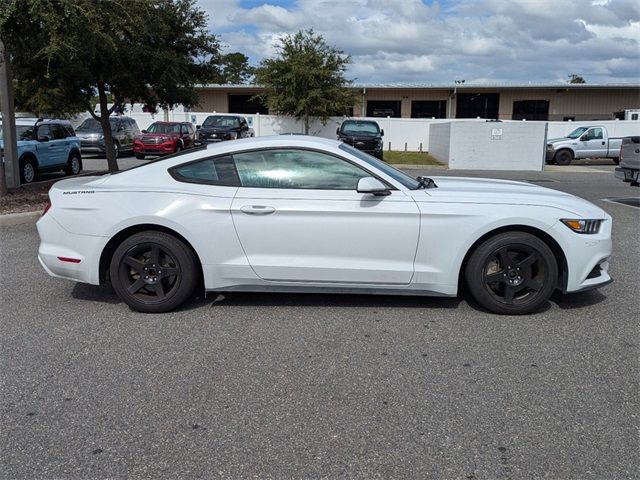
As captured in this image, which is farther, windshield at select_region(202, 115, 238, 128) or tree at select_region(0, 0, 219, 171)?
windshield at select_region(202, 115, 238, 128)

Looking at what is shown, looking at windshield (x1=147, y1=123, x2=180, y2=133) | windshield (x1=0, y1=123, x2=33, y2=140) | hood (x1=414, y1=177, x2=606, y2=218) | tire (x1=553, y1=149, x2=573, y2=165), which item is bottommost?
tire (x1=553, y1=149, x2=573, y2=165)

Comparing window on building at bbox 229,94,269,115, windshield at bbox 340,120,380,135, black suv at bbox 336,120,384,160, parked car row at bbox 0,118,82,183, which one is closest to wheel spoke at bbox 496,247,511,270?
parked car row at bbox 0,118,82,183

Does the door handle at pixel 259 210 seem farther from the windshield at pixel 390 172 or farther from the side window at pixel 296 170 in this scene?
the windshield at pixel 390 172

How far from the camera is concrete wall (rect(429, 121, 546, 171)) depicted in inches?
989

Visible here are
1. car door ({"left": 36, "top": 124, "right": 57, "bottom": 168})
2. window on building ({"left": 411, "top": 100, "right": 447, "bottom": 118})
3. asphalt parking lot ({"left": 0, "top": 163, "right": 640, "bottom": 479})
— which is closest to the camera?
asphalt parking lot ({"left": 0, "top": 163, "right": 640, "bottom": 479})

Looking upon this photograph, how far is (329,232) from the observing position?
499 cm

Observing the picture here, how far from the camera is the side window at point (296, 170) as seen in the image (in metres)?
5.12

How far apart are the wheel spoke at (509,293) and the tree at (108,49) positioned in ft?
24.4

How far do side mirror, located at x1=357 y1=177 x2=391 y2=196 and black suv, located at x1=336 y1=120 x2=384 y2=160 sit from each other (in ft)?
61.0

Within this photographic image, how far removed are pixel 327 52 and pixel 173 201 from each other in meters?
27.1

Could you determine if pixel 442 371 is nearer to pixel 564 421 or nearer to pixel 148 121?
pixel 564 421

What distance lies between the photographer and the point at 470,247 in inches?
198

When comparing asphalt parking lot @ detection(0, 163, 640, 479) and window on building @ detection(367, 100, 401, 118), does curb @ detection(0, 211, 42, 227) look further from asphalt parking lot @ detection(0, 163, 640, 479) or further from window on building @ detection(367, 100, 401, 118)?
window on building @ detection(367, 100, 401, 118)

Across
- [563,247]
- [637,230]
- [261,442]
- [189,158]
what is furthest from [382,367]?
[637,230]
